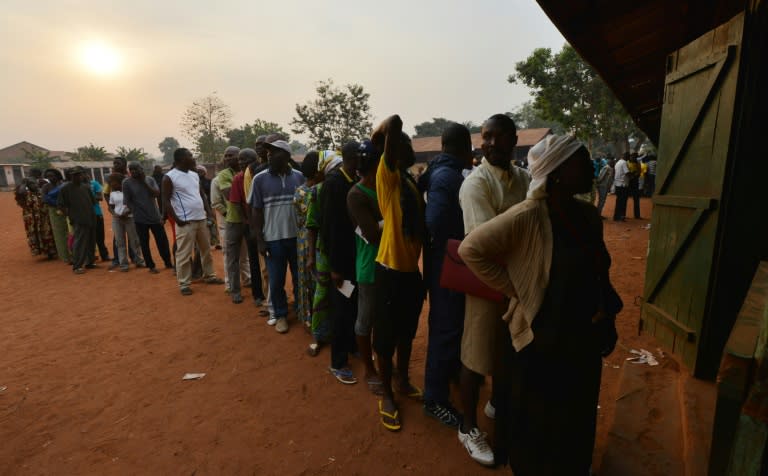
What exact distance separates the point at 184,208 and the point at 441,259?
15.4 feet

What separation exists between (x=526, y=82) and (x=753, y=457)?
23.4 m

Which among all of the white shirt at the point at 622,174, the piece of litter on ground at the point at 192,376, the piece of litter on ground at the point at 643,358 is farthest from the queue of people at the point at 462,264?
the white shirt at the point at 622,174

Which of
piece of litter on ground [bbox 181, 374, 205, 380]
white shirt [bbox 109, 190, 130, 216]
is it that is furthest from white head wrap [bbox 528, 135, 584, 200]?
white shirt [bbox 109, 190, 130, 216]

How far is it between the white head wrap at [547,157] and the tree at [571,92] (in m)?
22.2

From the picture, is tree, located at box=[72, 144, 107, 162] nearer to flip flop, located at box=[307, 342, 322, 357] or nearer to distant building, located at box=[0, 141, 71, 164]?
distant building, located at box=[0, 141, 71, 164]

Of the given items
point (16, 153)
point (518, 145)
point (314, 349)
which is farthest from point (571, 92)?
point (16, 153)

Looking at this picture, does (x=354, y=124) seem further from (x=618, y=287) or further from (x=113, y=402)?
(x=113, y=402)

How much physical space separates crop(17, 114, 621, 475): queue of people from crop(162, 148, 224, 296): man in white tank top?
1.12 metres

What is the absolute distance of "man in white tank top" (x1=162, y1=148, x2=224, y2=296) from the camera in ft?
18.7

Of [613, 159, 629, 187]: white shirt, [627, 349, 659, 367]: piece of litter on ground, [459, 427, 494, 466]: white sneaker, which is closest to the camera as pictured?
[459, 427, 494, 466]: white sneaker

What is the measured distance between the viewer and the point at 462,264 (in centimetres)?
225

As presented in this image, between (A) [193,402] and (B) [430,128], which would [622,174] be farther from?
(B) [430,128]

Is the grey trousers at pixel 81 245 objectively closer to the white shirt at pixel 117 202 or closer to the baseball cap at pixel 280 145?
the white shirt at pixel 117 202

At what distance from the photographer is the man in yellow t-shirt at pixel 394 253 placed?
2527 millimetres
